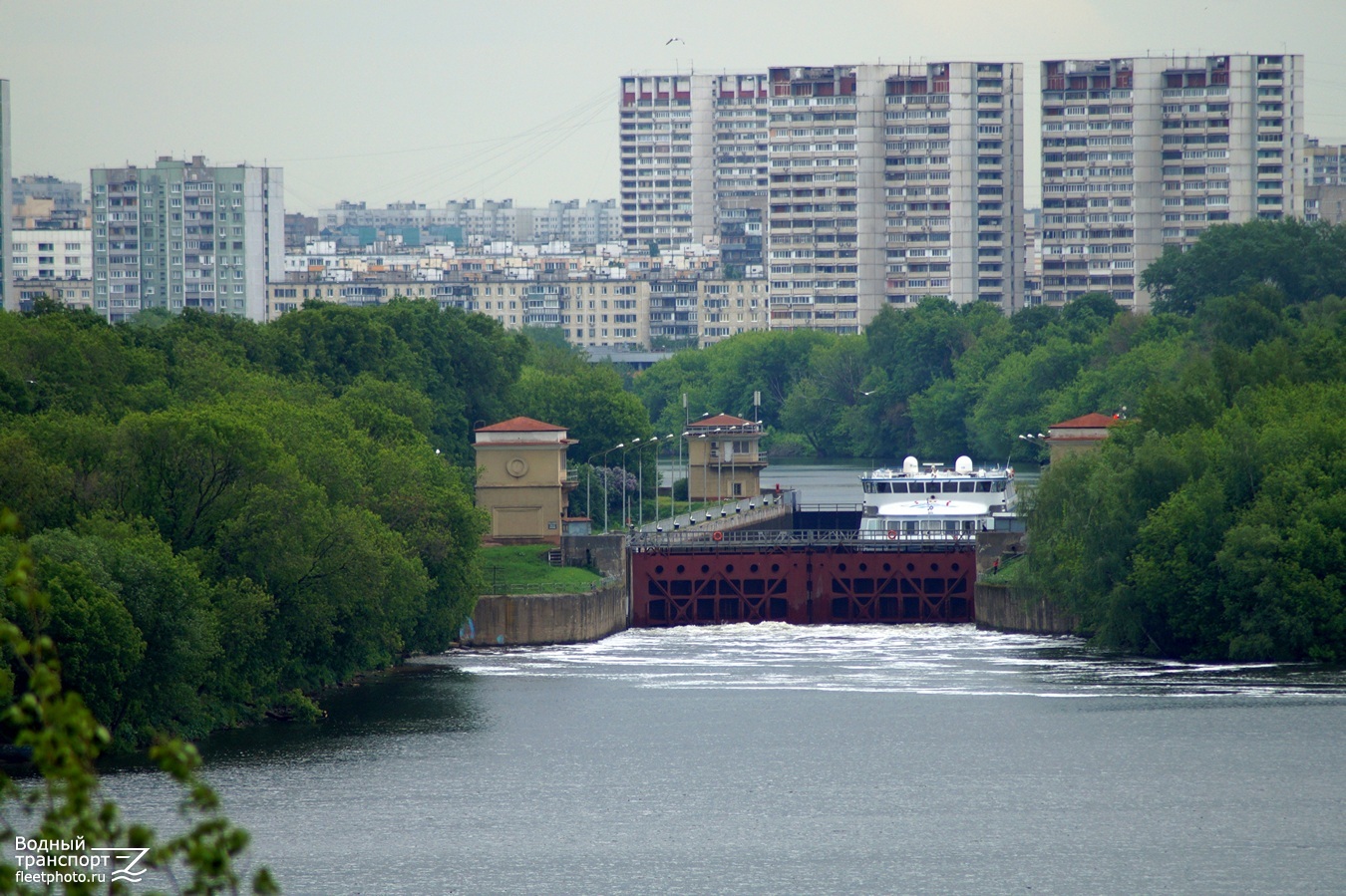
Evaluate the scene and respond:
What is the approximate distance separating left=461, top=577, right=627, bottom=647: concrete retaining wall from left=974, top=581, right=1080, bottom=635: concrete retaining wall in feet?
42.3

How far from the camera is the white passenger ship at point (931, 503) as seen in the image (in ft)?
267

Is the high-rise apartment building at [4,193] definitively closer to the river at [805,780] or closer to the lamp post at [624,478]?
the lamp post at [624,478]

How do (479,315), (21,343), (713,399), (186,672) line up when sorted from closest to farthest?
1. (186,672)
2. (21,343)
3. (479,315)
4. (713,399)

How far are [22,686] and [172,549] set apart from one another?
7.74 meters

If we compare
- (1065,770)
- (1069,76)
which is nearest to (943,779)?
(1065,770)

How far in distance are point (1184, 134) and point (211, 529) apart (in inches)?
6187

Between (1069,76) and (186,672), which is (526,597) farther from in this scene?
(1069,76)

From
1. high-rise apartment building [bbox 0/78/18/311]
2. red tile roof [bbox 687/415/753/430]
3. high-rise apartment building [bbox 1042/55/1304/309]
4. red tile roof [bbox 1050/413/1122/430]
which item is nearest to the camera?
red tile roof [bbox 1050/413/1122/430]

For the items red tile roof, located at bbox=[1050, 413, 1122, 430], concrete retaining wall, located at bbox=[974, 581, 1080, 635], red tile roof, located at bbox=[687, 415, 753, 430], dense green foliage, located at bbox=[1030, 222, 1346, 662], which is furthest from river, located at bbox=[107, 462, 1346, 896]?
red tile roof, located at bbox=[687, 415, 753, 430]

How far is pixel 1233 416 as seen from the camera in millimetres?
66500

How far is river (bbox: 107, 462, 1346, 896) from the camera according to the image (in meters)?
37.2

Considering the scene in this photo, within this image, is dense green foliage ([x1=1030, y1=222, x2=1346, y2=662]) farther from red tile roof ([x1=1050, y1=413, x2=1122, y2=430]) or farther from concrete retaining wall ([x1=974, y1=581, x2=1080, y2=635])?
red tile roof ([x1=1050, y1=413, x2=1122, y2=430])

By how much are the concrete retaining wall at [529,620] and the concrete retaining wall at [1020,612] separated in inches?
507

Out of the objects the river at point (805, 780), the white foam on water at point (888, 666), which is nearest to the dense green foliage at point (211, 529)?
the river at point (805, 780)
